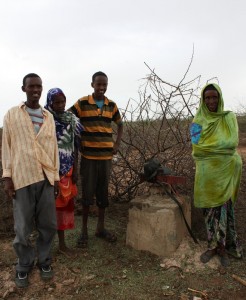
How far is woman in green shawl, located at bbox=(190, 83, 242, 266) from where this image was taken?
315 centimetres

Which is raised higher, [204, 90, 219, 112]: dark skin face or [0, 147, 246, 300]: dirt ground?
[204, 90, 219, 112]: dark skin face

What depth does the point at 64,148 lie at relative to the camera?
3.21 meters

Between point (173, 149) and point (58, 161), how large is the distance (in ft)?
6.44

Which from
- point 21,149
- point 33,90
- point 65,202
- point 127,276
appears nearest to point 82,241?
point 65,202

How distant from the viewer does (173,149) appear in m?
4.55

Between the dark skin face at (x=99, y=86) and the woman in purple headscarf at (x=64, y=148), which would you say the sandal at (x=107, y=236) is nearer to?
the woman in purple headscarf at (x=64, y=148)

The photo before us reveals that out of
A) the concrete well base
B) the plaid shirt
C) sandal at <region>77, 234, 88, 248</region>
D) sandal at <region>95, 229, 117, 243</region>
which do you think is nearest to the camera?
the plaid shirt

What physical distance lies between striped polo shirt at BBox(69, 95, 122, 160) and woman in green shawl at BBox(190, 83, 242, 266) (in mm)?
873

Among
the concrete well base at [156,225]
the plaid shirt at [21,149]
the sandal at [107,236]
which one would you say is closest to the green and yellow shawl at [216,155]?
the concrete well base at [156,225]

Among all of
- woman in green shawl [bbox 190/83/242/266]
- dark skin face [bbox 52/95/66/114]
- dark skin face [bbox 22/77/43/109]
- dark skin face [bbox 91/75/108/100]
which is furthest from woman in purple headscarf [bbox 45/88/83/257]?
woman in green shawl [bbox 190/83/242/266]

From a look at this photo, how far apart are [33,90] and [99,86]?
82 cm

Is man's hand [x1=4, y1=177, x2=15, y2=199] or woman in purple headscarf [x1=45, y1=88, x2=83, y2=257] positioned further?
woman in purple headscarf [x1=45, y1=88, x2=83, y2=257]

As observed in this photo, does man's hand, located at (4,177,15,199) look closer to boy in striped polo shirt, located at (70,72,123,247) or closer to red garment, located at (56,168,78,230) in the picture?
red garment, located at (56,168,78,230)

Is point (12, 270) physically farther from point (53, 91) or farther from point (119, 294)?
point (53, 91)
